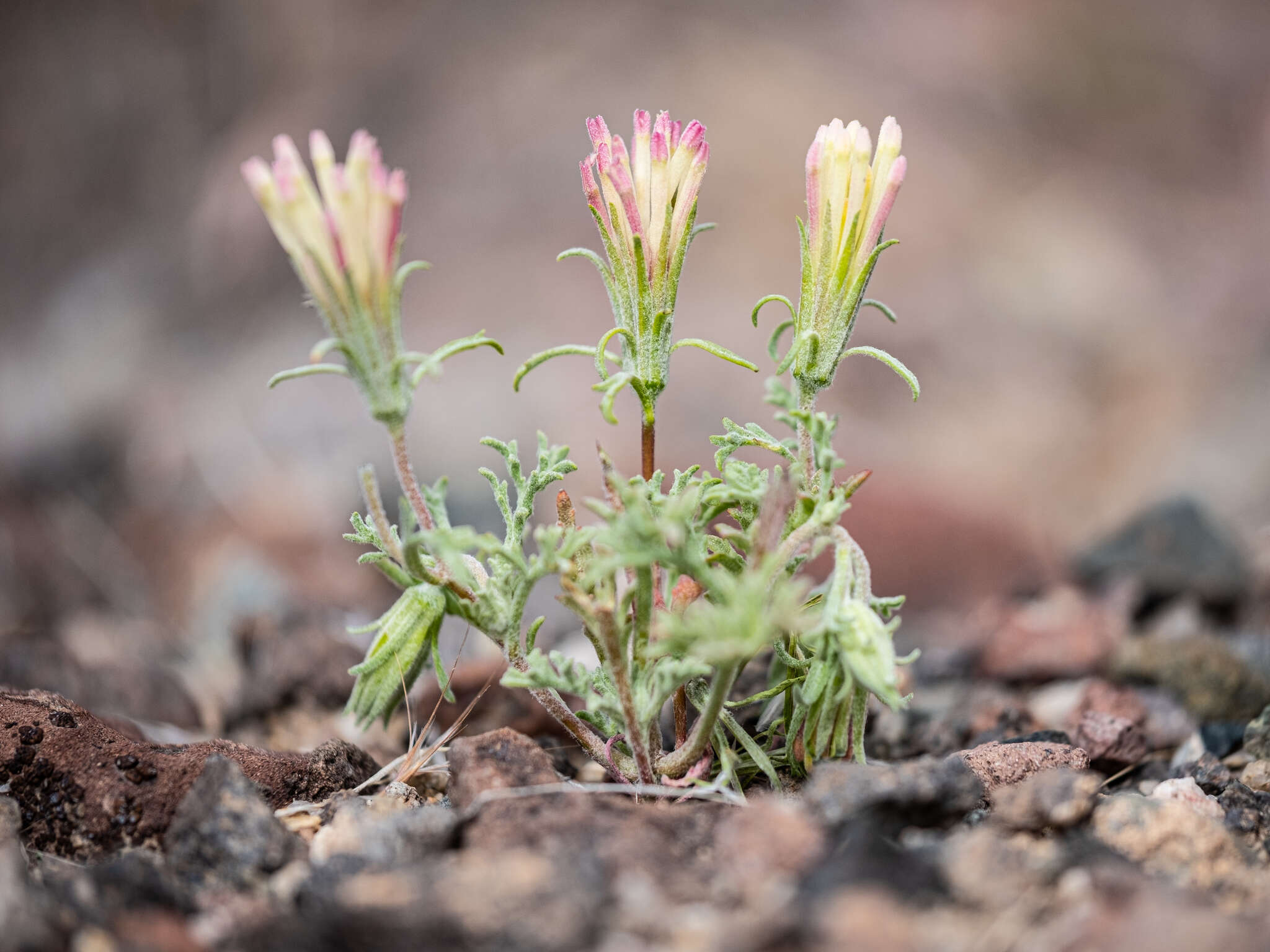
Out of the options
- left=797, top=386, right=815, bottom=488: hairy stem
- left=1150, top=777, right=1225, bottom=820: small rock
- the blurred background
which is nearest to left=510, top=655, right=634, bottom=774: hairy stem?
left=797, top=386, right=815, bottom=488: hairy stem

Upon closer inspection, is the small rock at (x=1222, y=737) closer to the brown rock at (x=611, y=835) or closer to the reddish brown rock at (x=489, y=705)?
the brown rock at (x=611, y=835)

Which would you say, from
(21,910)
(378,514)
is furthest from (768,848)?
(21,910)

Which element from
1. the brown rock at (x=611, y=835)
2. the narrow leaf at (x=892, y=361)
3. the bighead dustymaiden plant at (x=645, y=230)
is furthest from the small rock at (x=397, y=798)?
the narrow leaf at (x=892, y=361)

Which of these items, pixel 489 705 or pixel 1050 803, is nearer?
pixel 1050 803

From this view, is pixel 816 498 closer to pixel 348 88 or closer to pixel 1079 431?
pixel 1079 431

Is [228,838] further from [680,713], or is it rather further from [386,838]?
[680,713]

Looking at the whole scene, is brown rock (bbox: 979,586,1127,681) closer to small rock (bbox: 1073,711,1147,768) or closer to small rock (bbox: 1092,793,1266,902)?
small rock (bbox: 1073,711,1147,768)

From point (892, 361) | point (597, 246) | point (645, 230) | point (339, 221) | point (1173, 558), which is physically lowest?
point (1173, 558)
